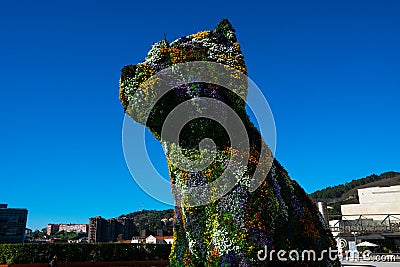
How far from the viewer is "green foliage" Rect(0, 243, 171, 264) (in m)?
21.4

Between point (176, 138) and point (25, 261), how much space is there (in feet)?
60.5

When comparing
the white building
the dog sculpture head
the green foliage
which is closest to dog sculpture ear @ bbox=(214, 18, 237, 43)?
the dog sculpture head

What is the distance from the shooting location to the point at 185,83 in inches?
283

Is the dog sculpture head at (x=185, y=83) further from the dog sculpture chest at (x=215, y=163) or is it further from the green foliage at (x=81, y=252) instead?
the green foliage at (x=81, y=252)

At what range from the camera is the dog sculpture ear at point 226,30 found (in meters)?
7.76

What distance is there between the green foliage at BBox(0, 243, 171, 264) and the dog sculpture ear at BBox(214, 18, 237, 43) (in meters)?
19.0

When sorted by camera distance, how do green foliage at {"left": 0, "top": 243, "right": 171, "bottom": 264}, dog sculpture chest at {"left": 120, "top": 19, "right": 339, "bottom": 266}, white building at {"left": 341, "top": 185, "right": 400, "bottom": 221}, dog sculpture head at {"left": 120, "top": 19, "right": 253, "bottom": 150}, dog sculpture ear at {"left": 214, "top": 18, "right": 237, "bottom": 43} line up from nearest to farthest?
dog sculpture chest at {"left": 120, "top": 19, "right": 339, "bottom": 266} < dog sculpture head at {"left": 120, "top": 19, "right": 253, "bottom": 150} < dog sculpture ear at {"left": 214, "top": 18, "right": 237, "bottom": 43} < green foliage at {"left": 0, "top": 243, "right": 171, "bottom": 264} < white building at {"left": 341, "top": 185, "right": 400, "bottom": 221}

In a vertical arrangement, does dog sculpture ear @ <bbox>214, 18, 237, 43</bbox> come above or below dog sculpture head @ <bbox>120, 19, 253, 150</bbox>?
above

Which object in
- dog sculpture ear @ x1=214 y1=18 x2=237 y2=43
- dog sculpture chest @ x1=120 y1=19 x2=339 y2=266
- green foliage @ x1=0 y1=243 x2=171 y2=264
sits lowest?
green foliage @ x1=0 y1=243 x2=171 y2=264

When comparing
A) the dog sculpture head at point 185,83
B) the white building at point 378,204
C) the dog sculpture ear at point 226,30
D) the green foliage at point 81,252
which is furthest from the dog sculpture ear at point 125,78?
the white building at point 378,204

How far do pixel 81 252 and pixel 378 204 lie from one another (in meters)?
38.9

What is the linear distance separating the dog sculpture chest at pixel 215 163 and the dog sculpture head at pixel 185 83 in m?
0.02

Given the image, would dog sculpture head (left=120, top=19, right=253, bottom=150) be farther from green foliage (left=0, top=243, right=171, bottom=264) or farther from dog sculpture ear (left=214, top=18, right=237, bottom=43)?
green foliage (left=0, top=243, right=171, bottom=264)

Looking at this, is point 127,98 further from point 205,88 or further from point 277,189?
point 277,189
